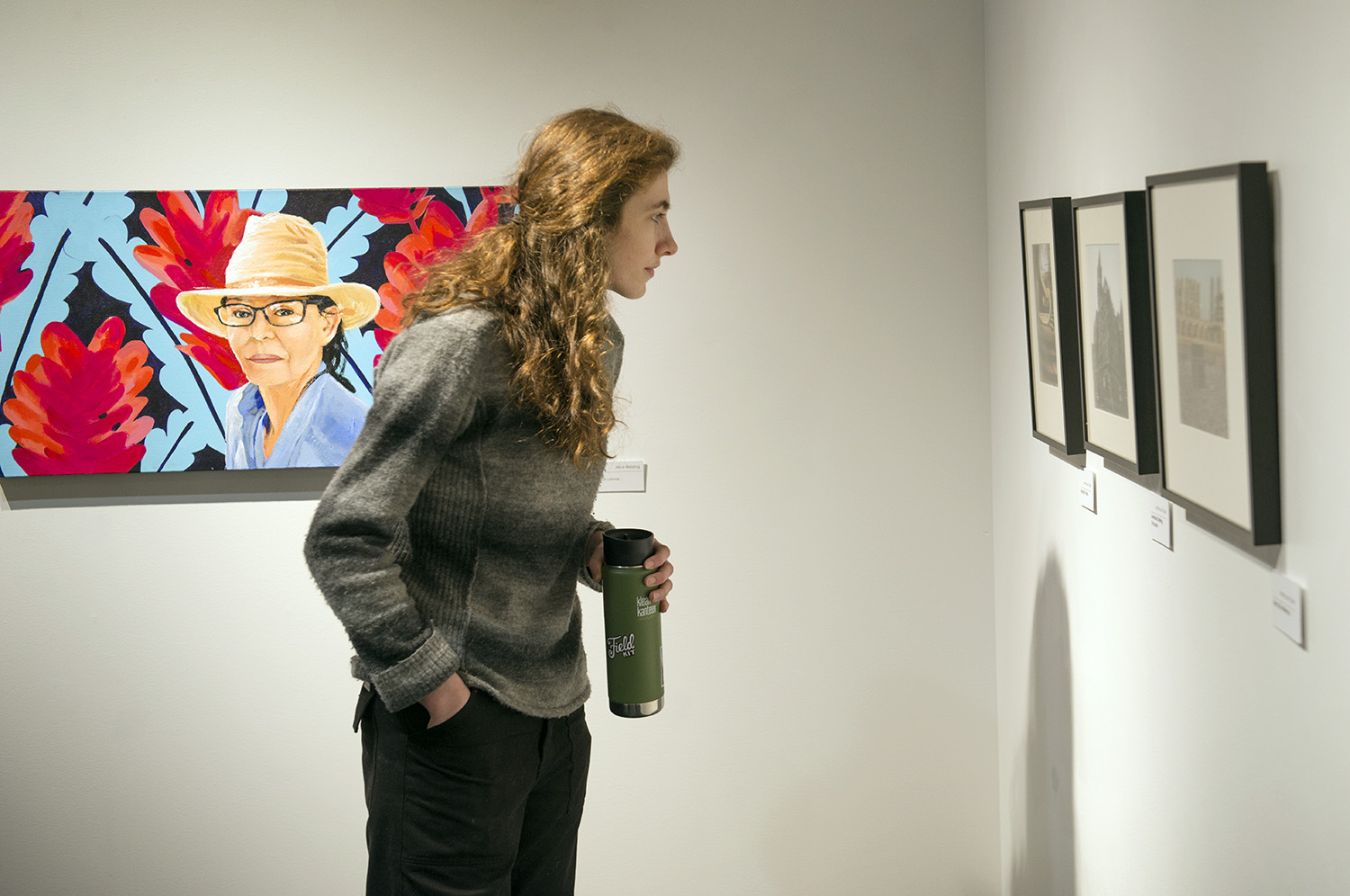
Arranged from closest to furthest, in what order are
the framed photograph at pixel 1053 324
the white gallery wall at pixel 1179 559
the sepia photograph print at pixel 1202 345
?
the white gallery wall at pixel 1179 559 < the sepia photograph print at pixel 1202 345 < the framed photograph at pixel 1053 324

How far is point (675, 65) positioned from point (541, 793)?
173cm

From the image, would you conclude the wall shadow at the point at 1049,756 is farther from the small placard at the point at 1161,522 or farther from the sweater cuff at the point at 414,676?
the sweater cuff at the point at 414,676

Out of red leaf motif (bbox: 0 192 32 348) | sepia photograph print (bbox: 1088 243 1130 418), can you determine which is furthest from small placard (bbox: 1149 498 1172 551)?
red leaf motif (bbox: 0 192 32 348)

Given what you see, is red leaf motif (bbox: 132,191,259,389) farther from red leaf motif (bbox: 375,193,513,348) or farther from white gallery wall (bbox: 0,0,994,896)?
red leaf motif (bbox: 375,193,513,348)

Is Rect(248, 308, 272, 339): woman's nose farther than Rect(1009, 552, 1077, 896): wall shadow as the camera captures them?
Yes

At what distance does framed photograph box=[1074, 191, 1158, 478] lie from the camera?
1.37 meters

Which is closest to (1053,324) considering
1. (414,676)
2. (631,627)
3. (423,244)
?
(631,627)

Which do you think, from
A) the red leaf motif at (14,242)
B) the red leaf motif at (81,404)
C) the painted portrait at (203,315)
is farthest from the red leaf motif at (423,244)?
the red leaf motif at (14,242)

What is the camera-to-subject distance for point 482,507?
1306 millimetres

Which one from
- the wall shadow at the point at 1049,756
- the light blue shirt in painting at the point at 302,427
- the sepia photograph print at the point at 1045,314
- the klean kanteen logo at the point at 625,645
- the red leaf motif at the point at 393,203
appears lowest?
the wall shadow at the point at 1049,756

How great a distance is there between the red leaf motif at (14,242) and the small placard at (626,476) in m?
1.46

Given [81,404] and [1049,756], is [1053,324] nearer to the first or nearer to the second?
[1049,756]

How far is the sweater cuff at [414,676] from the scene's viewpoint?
1.22 metres

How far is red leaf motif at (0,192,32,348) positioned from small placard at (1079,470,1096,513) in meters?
2.38
